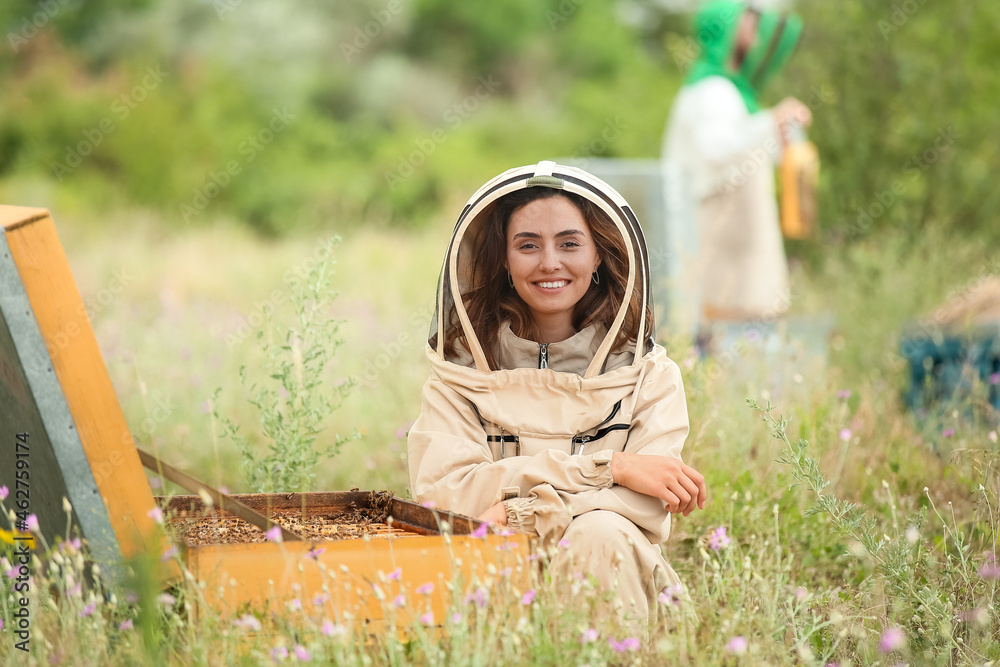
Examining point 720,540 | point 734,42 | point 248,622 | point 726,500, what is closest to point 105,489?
point 248,622

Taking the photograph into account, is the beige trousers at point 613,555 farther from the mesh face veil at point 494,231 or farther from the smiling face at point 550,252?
the smiling face at point 550,252

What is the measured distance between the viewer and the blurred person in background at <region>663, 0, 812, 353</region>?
7.30 meters

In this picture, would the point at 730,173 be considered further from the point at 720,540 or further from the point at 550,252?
the point at 720,540

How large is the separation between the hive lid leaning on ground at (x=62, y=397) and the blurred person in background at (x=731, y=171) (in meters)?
5.18

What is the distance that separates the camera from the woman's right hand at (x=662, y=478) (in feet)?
8.62

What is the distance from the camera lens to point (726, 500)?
375 centimetres

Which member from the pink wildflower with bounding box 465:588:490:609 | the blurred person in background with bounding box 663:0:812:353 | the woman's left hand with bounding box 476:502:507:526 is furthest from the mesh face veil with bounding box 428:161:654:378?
the blurred person in background with bounding box 663:0:812:353

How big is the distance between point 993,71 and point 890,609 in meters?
9.62

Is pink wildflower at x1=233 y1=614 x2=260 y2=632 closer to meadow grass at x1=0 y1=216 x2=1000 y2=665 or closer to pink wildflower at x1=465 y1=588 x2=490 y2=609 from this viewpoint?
meadow grass at x1=0 y1=216 x2=1000 y2=665

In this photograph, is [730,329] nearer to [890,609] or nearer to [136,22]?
[890,609]

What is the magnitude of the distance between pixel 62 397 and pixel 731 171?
19.3 feet

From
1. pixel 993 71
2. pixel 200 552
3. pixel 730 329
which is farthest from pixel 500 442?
pixel 993 71

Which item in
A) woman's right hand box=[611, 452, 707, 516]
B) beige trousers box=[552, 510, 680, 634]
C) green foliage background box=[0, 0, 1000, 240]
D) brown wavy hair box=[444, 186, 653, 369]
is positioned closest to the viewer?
beige trousers box=[552, 510, 680, 634]

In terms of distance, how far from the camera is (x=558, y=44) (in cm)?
2922
